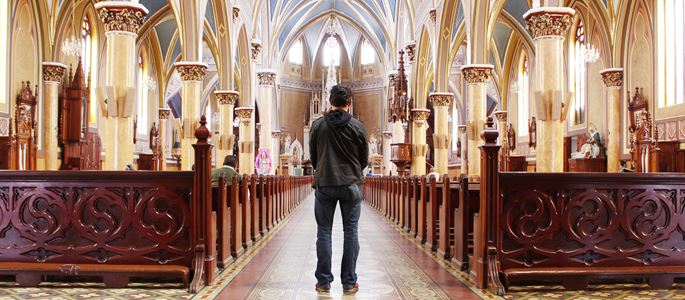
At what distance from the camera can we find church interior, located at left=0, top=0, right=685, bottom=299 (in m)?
6.34

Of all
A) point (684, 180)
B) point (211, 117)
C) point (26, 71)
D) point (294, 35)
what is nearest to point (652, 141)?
point (684, 180)

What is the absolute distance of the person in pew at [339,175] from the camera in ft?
19.9

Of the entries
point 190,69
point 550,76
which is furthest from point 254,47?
point 550,76

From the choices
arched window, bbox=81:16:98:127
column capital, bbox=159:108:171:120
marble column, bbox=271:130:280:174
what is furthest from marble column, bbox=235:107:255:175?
marble column, bbox=271:130:280:174

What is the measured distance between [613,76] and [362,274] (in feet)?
56.0

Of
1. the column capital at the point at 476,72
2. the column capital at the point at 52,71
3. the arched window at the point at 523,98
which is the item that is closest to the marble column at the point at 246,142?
the column capital at the point at 52,71

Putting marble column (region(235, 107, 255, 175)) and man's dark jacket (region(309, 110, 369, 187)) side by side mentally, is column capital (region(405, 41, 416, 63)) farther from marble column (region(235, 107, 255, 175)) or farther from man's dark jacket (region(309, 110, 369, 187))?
man's dark jacket (region(309, 110, 369, 187))

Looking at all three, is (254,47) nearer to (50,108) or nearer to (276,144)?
(50,108)

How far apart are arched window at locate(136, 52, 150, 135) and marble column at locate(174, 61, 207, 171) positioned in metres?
10.9

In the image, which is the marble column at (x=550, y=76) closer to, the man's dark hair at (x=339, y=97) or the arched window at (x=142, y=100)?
the man's dark hair at (x=339, y=97)

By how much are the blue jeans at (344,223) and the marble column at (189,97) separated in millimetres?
14393

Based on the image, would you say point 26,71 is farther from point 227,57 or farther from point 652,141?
point 652,141

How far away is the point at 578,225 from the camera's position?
6422 millimetres

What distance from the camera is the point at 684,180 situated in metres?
6.45
